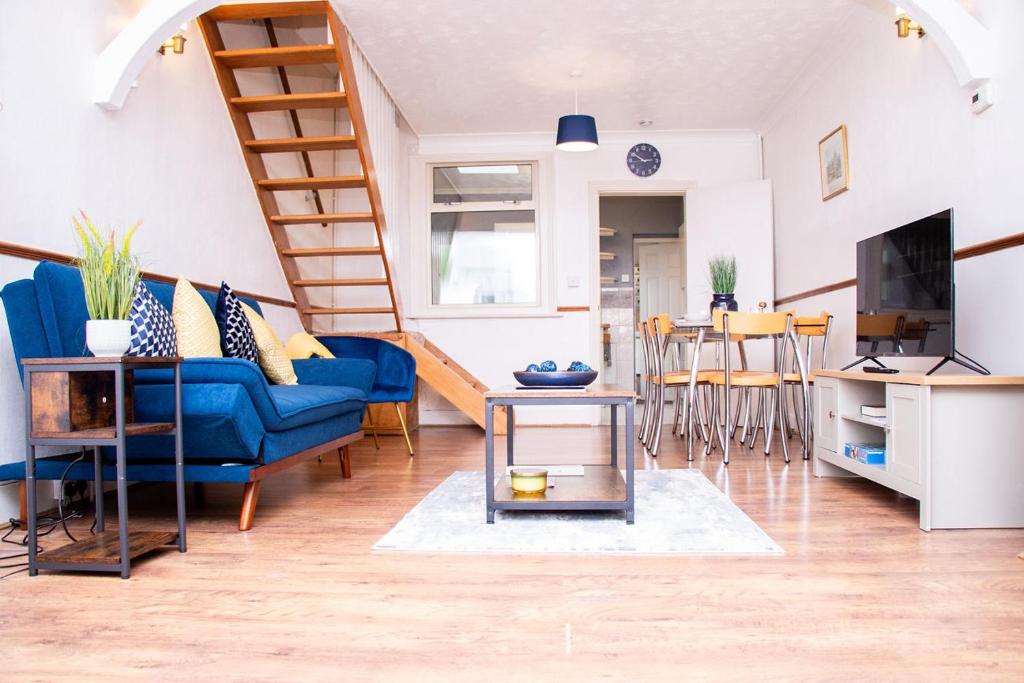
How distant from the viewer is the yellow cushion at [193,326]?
108 inches

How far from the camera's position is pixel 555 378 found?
263cm

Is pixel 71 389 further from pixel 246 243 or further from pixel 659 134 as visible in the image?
pixel 659 134

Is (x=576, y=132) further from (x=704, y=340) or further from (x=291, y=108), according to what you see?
(x=291, y=108)

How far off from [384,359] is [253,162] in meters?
1.50

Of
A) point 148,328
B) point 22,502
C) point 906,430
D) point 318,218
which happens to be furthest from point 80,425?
point 318,218

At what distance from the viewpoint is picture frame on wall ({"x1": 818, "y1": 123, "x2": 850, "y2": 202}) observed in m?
4.55

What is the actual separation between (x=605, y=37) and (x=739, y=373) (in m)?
2.27

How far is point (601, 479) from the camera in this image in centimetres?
294

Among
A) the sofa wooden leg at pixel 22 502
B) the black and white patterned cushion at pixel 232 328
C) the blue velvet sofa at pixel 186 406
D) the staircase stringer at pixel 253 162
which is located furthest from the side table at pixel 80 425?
the staircase stringer at pixel 253 162

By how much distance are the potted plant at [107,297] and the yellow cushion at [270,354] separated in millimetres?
1180

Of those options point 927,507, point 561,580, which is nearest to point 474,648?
point 561,580

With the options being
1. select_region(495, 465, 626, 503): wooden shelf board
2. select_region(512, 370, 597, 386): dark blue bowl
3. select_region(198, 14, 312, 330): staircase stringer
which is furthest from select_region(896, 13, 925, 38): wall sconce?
select_region(198, 14, 312, 330): staircase stringer

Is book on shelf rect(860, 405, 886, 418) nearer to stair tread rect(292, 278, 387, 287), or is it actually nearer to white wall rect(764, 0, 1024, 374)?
white wall rect(764, 0, 1024, 374)

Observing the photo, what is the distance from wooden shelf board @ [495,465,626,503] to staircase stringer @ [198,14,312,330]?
2732 mm
